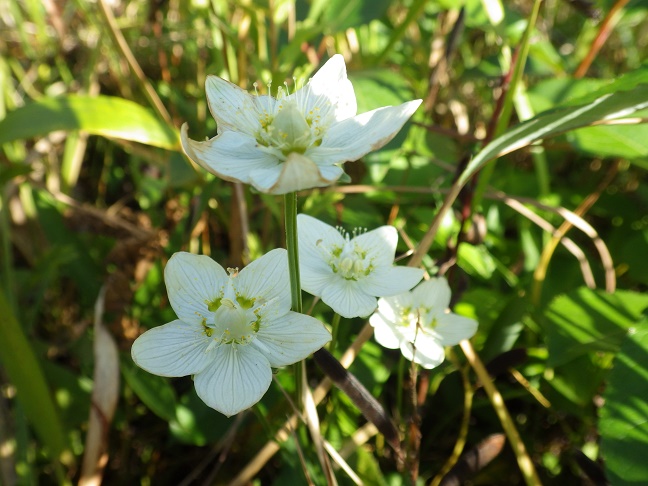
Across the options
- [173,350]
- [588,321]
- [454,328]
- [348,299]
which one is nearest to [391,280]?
[348,299]

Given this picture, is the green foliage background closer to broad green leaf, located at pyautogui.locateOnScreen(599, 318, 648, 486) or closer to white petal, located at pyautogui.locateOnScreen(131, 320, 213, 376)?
broad green leaf, located at pyautogui.locateOnScreen(599, 318, 648, 486)

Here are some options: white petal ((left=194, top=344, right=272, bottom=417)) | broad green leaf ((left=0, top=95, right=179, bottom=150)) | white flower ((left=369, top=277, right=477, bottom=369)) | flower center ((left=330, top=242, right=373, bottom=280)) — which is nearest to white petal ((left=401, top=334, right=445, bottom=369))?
white flower ((left=369, top=277, right=477, bottom=369))

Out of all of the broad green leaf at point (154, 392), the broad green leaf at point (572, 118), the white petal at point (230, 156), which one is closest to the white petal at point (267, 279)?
the white petal at point (230, 156)

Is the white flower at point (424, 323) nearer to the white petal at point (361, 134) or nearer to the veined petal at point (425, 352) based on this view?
the veined petal at point (425, 352)

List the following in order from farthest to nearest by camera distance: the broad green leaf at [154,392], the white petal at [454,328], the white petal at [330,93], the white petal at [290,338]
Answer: the broad green leaf at [154,392] < the white petal at [454,328] < the white petal at [330,93] < the white petal at [290,338]

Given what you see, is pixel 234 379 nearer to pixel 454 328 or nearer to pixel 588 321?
pixel 454 328
